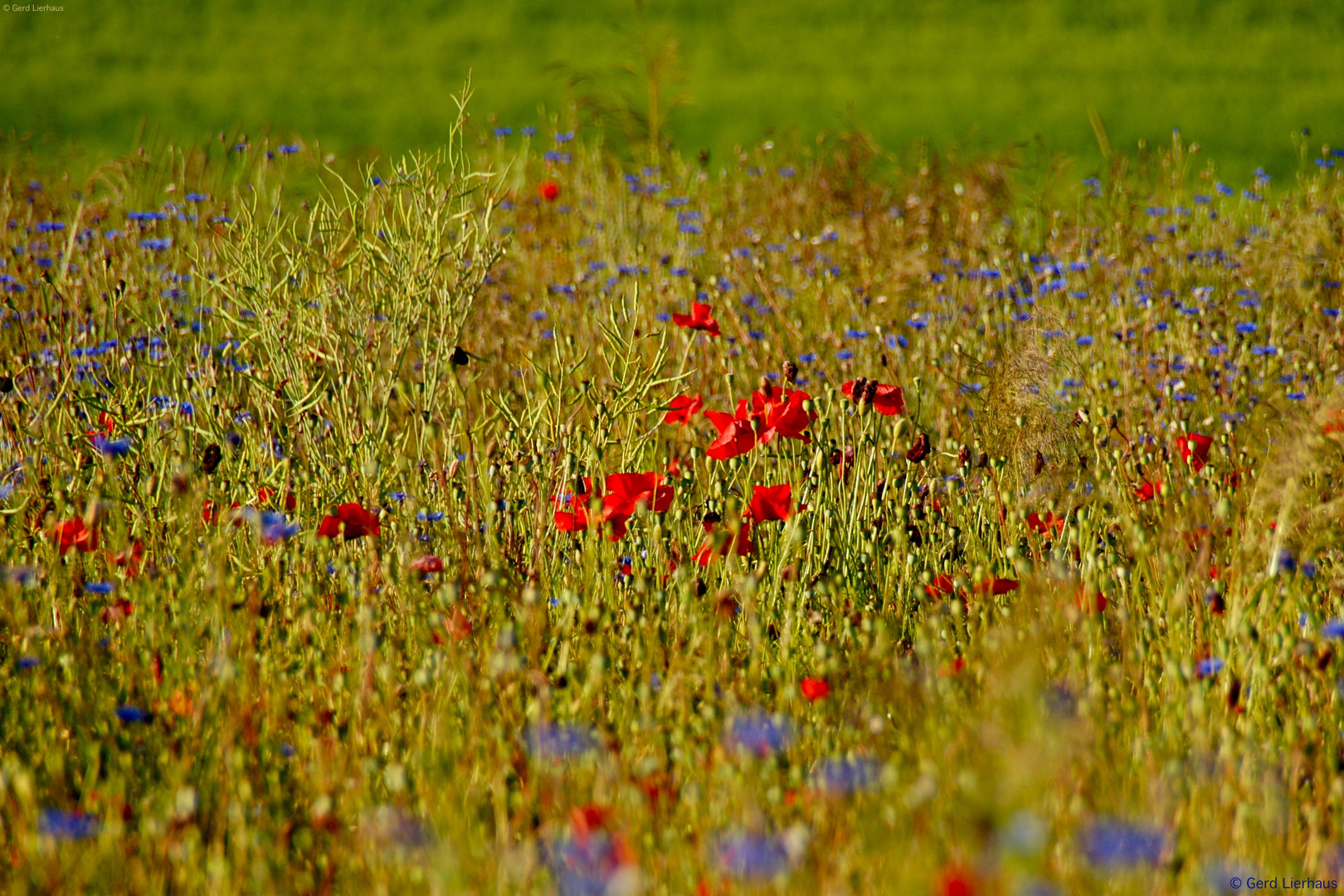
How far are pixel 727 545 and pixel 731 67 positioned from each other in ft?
44.2

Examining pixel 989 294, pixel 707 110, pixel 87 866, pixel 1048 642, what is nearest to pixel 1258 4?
pixel 707 110

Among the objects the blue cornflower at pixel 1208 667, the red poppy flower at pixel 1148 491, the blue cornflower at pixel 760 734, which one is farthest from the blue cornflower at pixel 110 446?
the red poppy flower at pixel 1148 491

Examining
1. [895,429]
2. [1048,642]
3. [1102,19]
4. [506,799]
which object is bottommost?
[506,799]

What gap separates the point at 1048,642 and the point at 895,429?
669mm

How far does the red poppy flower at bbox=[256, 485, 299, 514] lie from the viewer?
2.57 metres

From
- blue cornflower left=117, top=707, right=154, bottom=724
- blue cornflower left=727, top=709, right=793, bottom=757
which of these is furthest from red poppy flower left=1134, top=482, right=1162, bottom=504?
blue cornflower left=117, top=707, right=154, bottom=724

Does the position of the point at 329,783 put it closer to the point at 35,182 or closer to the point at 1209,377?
the point at 1209,377

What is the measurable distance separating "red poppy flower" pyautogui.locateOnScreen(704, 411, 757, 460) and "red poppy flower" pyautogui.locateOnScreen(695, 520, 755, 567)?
0.51ft

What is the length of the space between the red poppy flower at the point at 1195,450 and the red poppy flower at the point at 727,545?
102 cm

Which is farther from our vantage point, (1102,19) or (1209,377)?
(1102,19)

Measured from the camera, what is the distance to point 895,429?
97.0 inches

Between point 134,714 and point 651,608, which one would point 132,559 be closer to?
point 134,714

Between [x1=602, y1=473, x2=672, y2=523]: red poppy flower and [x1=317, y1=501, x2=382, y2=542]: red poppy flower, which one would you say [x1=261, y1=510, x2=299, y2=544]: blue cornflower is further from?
[x1=602, y1=473, x2=672, y2=523]: red poppy flower

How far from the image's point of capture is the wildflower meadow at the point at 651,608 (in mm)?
1414
